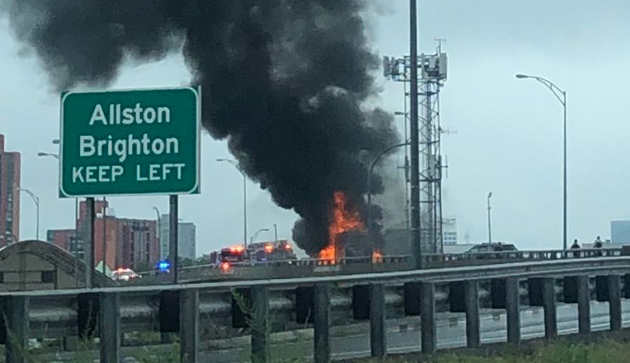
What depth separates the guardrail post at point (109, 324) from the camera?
28.7 ft

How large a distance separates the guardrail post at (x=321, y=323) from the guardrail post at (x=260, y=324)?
0.84 metres

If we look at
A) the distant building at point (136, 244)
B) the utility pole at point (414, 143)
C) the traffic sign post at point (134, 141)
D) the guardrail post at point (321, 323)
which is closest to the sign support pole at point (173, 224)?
the traffic sign post at point (134, 141)

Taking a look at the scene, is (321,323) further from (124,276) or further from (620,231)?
(620,231)

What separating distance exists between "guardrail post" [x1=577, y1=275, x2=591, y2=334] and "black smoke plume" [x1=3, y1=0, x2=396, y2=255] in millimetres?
23910

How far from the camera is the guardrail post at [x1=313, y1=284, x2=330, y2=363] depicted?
10.2 m

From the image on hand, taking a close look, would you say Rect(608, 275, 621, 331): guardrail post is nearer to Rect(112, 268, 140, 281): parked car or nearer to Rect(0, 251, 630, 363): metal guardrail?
Rect(0, 251, 630, 363): metal guardrail

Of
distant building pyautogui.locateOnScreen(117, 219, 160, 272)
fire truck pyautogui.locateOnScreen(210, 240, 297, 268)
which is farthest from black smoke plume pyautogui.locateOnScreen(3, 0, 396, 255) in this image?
distant building pyautogui.locateOnScreen(117, 219, 160, 272)

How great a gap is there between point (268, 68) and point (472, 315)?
36.9m

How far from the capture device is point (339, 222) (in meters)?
54.6

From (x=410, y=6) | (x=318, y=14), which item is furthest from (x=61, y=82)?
(x=318, y=14)

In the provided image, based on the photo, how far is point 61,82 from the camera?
34.2m

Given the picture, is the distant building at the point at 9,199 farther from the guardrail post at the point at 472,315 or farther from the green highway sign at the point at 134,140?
the green highway sign at the point at 134,140

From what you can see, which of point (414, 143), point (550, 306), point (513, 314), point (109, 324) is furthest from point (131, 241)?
point (109, 324)

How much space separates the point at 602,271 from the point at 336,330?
4126mm
